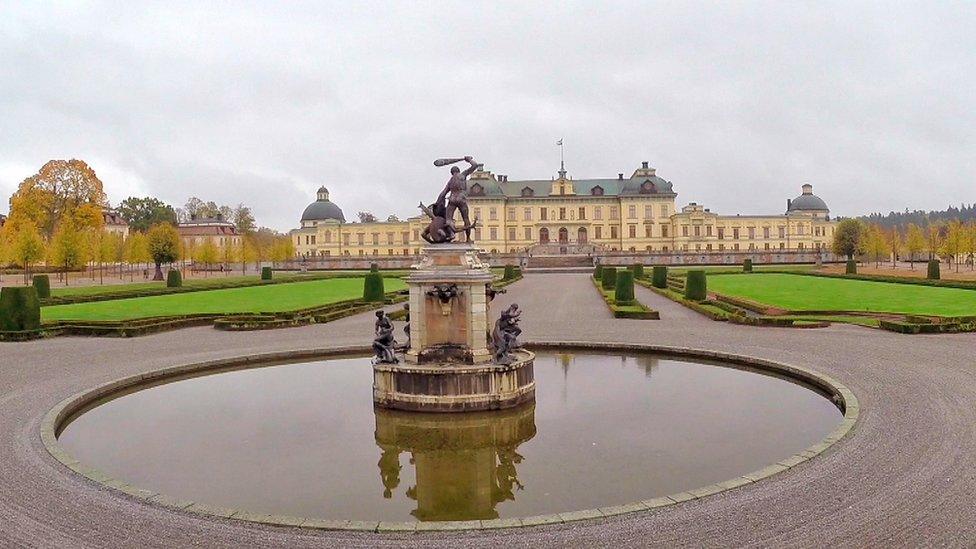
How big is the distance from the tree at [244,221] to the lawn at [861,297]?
81338 mm

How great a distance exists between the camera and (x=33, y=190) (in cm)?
5872

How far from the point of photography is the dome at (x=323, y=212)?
110875 millimetres

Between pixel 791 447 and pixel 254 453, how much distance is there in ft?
26.3

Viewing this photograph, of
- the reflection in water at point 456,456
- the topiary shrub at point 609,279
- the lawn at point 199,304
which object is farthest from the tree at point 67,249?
the reflection in water at point 456,456

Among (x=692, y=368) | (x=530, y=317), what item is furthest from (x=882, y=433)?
(x=530, y=317)

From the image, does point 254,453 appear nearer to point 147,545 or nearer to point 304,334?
point 147,545

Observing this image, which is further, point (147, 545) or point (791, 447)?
point (791, 447)

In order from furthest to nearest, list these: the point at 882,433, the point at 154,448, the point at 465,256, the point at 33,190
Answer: the point at 33,190, the point at 465,256, the point at 154,448, the point at 882,433

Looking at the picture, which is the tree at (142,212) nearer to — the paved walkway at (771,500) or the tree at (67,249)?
the tree at (67,249)

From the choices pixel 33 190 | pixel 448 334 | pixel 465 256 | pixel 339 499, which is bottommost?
pixel 339 499

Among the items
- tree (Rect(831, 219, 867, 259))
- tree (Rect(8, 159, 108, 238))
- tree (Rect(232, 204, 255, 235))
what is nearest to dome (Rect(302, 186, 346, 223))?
tree (Rect(232, 204, 255, 235))

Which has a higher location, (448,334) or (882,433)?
(448,334)

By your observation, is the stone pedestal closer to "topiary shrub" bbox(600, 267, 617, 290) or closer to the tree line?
"topiary shrub" bbox(600, 267, 617, 290)

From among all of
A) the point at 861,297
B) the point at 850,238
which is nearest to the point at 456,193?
the point at 861,297
